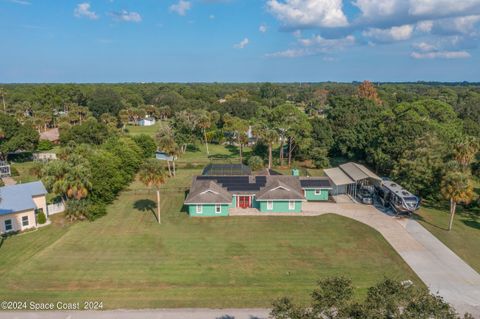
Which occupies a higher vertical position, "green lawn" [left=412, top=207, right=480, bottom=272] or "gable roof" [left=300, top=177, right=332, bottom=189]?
"gable roof" [left=300, top=177, right=332, bottom=189]

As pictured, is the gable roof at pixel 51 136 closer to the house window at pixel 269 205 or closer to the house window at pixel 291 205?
the house window at pixel 269 205

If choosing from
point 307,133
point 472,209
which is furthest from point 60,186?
point 472,209

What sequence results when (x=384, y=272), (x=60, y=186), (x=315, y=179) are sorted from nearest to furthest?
(x=384, y=272) < (x=60, y=186) < (x=315, y=179)

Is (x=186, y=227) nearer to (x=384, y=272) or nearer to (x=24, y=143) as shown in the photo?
(x=384, y=272)

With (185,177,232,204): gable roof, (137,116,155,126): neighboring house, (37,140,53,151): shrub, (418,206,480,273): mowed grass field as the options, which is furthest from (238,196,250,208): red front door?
(137,116,155,126): neighboring house

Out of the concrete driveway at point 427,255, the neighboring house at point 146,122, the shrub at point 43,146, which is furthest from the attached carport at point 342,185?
the neighboring house at point 146,122

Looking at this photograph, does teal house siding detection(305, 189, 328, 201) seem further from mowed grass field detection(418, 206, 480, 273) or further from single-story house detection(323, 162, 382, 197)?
mowed grass field detection(418, 206, 480, 273)

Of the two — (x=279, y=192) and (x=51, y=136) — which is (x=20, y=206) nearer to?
(x=279, y=192)
